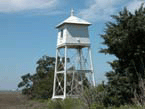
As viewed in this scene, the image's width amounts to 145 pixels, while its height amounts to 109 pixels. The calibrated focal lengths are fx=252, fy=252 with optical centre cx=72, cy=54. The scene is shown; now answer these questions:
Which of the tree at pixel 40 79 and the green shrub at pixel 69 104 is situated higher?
the tree at pixel 40 79

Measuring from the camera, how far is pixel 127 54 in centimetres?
1936

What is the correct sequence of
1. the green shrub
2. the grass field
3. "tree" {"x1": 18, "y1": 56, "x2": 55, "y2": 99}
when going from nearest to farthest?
the green shrub → the grass field → "tree" {"x1": 18, "y1": 56, "x2": 55, "y2": 99}

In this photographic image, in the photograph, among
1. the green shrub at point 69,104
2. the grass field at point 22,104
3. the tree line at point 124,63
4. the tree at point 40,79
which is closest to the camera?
the green shrub at point 69,104

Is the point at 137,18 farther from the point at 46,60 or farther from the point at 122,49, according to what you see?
the point at 46,60

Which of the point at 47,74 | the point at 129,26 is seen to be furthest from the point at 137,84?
the point at 47,74

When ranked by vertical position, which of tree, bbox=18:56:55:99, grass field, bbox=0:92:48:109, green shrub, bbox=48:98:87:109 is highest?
tree, bbox=18:56:55:99

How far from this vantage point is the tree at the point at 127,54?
1803cm

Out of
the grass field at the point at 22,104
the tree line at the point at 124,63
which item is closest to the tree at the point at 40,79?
the grass field at the point at 22,104

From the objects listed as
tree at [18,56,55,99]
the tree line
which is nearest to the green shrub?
the tree line

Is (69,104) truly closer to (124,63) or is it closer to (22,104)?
(124,63)

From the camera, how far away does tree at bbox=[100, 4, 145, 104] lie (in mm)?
18031

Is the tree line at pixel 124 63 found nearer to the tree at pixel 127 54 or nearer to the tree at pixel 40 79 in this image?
the tree at pixel 127 54

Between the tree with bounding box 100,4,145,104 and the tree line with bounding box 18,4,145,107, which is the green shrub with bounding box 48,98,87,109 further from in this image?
the tree with bounding box 100,4,145,104

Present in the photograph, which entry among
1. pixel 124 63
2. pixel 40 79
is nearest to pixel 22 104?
pixel 40 79
